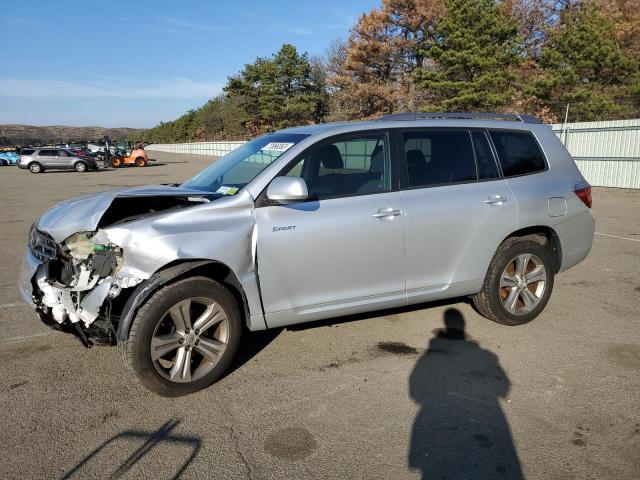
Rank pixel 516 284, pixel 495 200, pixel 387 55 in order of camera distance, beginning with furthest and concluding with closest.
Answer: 1. pixel 387 55
2. pixel 516 284
3. pixel 495 200

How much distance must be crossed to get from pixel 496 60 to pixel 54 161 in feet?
92.9

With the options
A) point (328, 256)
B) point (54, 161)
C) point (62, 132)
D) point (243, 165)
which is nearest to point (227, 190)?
point (243, 165)

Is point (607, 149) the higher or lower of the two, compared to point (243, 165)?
lower

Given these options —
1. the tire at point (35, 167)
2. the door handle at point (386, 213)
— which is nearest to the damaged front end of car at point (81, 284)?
the door handle at point (386, 213)

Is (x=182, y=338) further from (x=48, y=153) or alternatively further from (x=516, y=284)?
(x=48, y=153)

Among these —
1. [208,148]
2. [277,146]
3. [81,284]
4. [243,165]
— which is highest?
[277,146]

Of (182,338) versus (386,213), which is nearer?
(182,338)

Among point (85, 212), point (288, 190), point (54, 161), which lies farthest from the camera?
point (54, 161)

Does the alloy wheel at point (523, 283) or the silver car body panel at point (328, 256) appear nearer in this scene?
the silver car body panel at point (328, 256)

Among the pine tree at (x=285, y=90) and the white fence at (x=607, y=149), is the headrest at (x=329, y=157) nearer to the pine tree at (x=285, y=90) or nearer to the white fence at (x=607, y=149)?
the white fence at (x=607, y=149)

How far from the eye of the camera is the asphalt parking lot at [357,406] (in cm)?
278

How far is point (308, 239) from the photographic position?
366 centimetres

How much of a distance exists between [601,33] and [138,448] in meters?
31.8

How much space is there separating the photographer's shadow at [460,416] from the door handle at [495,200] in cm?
121
